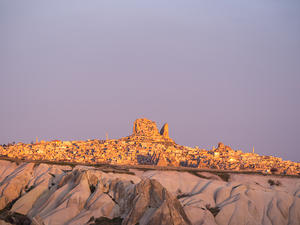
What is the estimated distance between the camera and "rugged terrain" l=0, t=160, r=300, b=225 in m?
58.2

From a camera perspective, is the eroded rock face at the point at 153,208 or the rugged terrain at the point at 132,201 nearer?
the eroded rock face at the point at 153,208

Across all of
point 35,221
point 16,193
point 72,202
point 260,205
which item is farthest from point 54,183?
point 260,205

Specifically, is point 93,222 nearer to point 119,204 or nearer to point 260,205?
point 119,204

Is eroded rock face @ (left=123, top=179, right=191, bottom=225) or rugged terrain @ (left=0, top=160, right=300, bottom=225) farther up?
eroded rock face @ (left=123, top=179, right=191, bottom=225)

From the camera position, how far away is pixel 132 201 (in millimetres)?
60469

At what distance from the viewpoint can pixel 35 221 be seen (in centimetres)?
4947

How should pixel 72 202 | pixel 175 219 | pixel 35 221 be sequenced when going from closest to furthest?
pixel 35 221, pixel 175 219, pixel 72 202

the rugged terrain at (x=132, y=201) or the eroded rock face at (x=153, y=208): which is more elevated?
the eroded rock face at (x=153, y=208)

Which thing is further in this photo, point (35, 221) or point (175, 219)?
point (175, 219)

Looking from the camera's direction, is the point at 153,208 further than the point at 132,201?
No

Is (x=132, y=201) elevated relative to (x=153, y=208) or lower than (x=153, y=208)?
lower

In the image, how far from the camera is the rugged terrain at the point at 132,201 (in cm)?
5819

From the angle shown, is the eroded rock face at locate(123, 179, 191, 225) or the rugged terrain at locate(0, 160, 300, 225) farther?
the rugged terrain at locate(0, 160, 300, 225)

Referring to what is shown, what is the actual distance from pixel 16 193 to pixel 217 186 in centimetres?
4185
